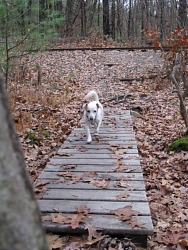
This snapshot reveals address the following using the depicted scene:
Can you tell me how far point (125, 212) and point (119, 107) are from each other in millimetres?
7183

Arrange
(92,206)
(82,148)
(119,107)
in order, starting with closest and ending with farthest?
(92,206), (82,148), (119,107)

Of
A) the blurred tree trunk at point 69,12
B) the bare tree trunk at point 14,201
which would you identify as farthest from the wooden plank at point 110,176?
the blurred tree trunk at point 69,12

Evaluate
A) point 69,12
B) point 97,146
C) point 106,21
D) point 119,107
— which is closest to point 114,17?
point 106,21

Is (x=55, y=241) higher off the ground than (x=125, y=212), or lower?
lower

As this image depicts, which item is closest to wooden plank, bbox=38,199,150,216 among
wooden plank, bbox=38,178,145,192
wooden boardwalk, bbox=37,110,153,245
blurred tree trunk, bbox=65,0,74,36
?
wooden boardwalk, bbox=37,110,153,245

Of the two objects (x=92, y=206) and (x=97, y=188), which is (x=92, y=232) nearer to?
(x=92, y=206)

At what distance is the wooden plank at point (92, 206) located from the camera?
320cm

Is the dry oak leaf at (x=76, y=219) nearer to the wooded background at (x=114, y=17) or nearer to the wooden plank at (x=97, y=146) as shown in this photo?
the wooden plank at (x=97, y=146)

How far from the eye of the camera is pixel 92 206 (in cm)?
329

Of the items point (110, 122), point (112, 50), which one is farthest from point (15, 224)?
point (112, 50)

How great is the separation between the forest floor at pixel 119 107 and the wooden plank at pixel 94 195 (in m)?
0.40

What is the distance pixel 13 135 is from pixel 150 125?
7.53m

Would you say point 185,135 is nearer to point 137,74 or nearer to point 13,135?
point 13,135

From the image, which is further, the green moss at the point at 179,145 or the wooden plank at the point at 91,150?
the green moss at the point at 179,145
